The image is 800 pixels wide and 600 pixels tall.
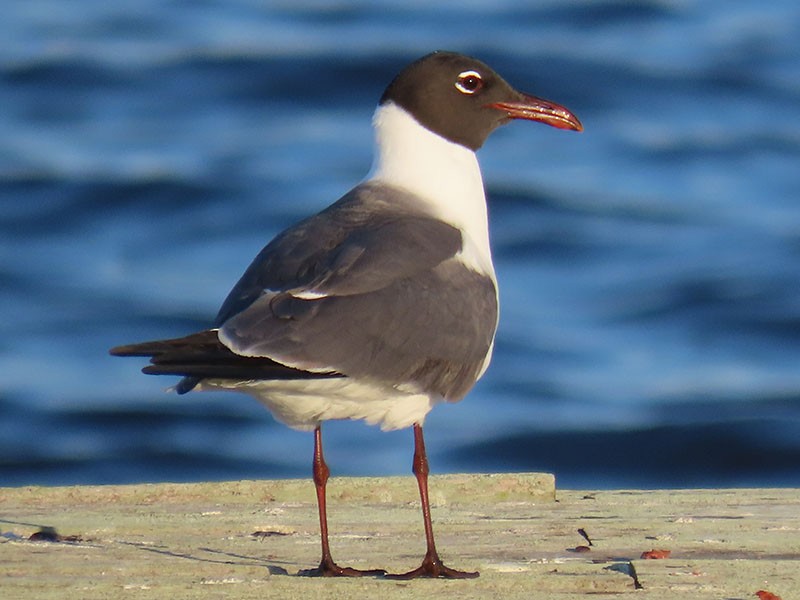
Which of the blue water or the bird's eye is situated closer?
the bird's eye

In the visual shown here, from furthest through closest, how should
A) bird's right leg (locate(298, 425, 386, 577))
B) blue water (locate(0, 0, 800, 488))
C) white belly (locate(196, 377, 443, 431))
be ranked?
blue water (locate(0, 0, 800, 488)) < white belly (locate(196, 377, 443, 431)) < bird's right leg (locate(298, 425, 386, 577))

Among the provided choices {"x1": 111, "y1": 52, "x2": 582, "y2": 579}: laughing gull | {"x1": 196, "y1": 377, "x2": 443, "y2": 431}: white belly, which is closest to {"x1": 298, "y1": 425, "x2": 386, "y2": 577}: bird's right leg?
{"x1": 111, "y1": 52, "x2": 582, "y2": 579}: laughing gull

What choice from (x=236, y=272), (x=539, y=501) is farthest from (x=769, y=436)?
(x=539, y=501)

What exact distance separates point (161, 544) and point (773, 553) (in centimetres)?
161

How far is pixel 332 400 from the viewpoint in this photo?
4.71m

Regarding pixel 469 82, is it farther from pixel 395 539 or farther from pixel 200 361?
pixel 200 361

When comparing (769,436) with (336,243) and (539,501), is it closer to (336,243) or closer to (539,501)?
(539,501)

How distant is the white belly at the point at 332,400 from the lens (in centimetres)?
453

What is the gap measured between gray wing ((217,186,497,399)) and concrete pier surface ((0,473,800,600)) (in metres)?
0.48

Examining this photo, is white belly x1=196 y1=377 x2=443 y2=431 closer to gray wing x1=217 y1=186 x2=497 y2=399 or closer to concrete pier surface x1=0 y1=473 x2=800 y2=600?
gray wing x1=217 y1=186 x2=497 y2=399

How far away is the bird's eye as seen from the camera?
19.1 feet

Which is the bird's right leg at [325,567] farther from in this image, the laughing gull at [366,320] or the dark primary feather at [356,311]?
the dark primary feather at [356,311]

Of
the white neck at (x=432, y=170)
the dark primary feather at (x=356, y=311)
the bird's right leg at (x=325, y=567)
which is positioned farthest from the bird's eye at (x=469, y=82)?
the bird's right leg at (x=325, y=567)

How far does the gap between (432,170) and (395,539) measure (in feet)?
4.17
